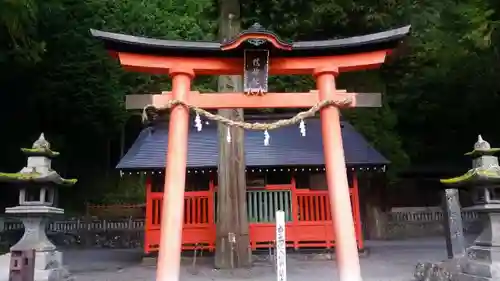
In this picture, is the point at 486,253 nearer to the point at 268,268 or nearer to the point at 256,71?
the point at 256,71

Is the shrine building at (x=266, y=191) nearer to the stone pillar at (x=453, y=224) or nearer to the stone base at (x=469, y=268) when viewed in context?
the stone pillar at (x=453, y=224)

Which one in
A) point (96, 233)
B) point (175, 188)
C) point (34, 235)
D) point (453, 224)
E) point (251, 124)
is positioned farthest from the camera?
point (96, 233)

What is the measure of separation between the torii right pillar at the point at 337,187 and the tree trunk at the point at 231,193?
3956 millimetres

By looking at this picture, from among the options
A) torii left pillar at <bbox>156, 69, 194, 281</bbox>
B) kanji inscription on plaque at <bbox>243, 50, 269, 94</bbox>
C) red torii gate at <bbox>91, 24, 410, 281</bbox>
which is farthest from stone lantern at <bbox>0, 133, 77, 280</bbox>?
kanji inscription on plaque at <bbox>243, 50, 269, 94</bbox>

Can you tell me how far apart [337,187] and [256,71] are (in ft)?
7.71

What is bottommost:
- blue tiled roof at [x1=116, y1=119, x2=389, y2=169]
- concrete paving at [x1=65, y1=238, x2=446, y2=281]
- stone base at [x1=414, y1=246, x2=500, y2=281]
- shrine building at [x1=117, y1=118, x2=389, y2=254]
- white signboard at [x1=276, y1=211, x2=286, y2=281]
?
concrete paving at [x1=65, y1=238, x2=446, y2=281]

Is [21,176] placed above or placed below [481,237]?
above

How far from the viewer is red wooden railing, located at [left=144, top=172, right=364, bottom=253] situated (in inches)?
508

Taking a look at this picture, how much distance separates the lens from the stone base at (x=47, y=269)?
27.8 feet

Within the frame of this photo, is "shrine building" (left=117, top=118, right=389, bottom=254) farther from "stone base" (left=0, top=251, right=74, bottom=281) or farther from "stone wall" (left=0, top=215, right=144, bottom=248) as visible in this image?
"stone wall" (left=0, top=215, right=144, bottom=248)

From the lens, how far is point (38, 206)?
938cm

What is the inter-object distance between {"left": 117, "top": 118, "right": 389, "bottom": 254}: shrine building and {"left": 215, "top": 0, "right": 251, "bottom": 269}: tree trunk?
7.23 feet

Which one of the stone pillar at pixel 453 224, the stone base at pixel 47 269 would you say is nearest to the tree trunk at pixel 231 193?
the stone base at pixel 47 269

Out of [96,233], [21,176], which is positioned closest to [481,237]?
[21,176]
